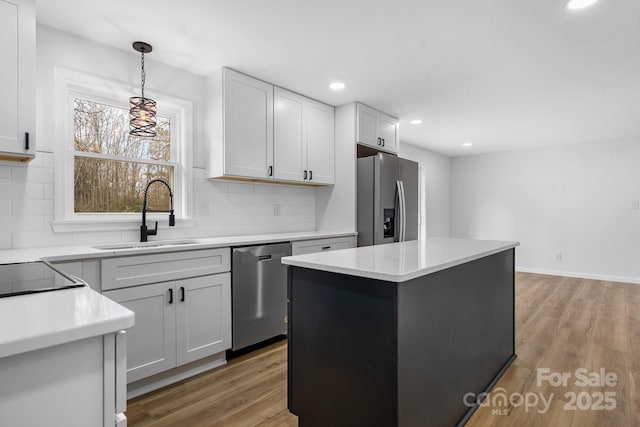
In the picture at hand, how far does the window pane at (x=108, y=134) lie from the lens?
2.54 meters

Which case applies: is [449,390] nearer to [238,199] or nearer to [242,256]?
[242,256]

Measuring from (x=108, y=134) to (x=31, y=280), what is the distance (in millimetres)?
1896

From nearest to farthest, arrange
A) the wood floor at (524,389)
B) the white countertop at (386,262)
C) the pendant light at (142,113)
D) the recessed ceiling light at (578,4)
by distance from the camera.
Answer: the white countertop at (386,262) → the wood floor at (524,389) → the recessed ceiling light at (578,4) → the pendant light at (142,113)

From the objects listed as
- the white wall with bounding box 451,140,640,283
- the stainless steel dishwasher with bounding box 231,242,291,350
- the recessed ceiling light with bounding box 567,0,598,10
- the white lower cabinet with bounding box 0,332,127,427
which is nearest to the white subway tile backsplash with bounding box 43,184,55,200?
the stainless steel dishwasher with bounding box 231,242,291,350

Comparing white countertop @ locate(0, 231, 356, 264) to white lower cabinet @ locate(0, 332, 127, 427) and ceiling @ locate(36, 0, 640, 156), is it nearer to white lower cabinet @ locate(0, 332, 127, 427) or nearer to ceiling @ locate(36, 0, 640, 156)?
white lower cabinet @ locate(0, 332, 127, 427)

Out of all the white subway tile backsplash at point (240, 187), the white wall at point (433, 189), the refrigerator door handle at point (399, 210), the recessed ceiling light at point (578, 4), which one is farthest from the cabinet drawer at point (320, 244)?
the white wall at point (433, 189)

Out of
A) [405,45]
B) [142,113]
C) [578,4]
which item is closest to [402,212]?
[405,45]

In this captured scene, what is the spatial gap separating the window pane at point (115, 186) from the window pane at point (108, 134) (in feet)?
0.29

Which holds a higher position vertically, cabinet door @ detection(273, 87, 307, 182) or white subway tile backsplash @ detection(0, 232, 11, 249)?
cabinet door @ detection(273, 87, 307, 182)

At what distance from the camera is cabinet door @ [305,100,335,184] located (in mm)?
3747

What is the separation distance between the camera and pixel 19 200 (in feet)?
7.21

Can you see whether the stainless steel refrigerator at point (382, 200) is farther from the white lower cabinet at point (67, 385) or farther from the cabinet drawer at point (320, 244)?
the white lower cabinet at point (67, 385)

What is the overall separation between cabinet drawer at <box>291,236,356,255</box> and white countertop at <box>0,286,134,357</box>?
2217 mm

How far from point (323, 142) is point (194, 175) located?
148cm
